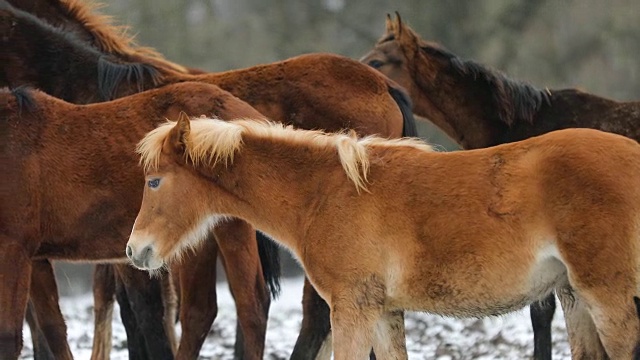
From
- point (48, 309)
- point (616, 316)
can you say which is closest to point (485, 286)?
point (616, 316)

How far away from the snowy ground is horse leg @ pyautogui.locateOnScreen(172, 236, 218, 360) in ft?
7.07

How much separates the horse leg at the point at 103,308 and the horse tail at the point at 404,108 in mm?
2440

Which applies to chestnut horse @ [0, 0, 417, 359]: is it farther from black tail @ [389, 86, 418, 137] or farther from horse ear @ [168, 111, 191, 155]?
horse ear @ [168, 111, 191, 155]

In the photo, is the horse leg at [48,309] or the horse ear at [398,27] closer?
the horse leg at [48,309]

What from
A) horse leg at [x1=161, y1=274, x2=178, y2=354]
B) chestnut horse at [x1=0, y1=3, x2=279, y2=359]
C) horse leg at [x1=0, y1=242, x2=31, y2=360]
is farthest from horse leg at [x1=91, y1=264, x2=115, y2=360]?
horse leg at [x1=0, y1=242, x2=31, y2=360]

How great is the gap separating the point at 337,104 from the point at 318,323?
1478mm

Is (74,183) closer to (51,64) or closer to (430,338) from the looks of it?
(51,64)

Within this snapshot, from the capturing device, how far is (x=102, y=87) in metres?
7.40

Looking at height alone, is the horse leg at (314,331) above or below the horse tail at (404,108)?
below

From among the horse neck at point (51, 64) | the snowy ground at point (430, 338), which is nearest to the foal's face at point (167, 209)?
the horse neck at point (51, 64)

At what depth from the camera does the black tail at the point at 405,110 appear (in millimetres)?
7254

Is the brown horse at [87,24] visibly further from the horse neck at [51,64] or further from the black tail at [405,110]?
the black tail at [405,110]

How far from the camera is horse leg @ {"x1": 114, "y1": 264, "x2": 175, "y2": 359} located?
6785 millimetres

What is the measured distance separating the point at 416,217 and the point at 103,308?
12.0ft
